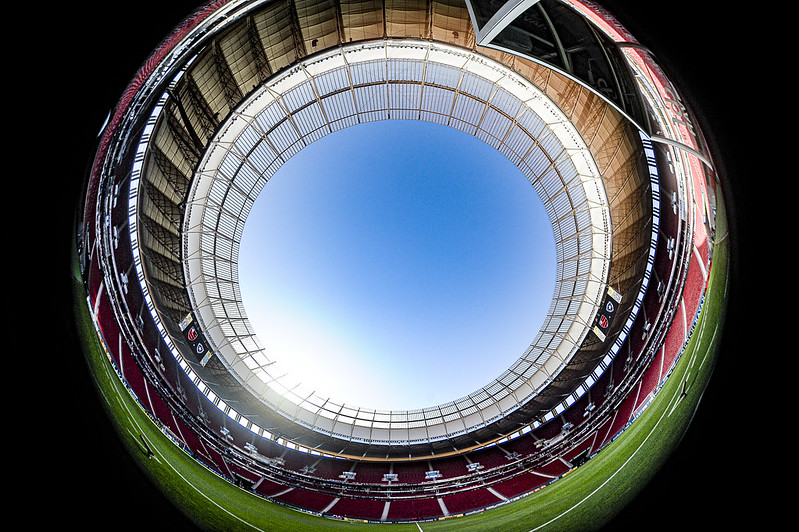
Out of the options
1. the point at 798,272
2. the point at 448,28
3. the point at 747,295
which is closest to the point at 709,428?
the point at 747,295

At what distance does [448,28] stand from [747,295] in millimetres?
15082

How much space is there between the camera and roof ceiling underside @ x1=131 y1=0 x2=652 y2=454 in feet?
57.3

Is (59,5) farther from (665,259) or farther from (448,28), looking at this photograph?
(665,259)

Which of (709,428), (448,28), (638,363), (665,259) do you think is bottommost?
(709,428)

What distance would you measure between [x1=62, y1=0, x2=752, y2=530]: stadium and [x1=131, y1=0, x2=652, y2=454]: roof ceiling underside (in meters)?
0.11

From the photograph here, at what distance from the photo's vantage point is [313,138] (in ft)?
75.2

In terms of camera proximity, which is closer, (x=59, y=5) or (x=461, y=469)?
(x=59, y=5)

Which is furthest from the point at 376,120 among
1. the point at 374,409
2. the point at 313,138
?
the point at 374,409

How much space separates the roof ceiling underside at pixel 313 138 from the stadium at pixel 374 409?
0.11 m

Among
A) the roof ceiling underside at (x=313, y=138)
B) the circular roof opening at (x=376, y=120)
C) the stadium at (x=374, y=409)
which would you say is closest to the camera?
the stadium at (x=374, y=409)

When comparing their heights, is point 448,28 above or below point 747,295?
above

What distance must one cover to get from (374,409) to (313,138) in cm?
1706

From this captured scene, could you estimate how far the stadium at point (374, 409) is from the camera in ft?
43.7

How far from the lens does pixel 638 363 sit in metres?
19.7
